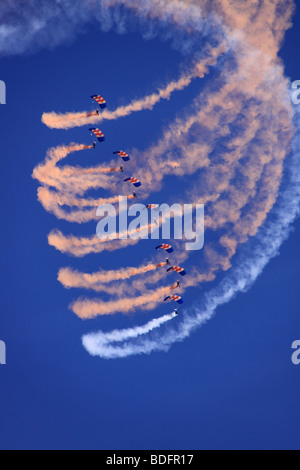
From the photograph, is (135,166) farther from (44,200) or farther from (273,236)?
(273,236)

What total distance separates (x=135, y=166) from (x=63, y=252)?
517cm

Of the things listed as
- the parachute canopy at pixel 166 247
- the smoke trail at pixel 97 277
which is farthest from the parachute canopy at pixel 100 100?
the smoke trail at pixel 97 277

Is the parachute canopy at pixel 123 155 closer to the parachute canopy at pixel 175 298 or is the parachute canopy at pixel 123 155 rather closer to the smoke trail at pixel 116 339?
the parachute canopy at pixel 175 298

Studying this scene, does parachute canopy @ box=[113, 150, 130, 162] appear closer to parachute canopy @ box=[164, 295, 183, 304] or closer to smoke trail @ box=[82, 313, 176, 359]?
parachute canopy @ box=[164, 295, 183, 304]

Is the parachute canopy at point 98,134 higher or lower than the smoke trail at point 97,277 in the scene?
higher

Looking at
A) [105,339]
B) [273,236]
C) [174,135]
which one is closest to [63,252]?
[105,339]

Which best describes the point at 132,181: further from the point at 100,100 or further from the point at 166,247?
the point at 100,100

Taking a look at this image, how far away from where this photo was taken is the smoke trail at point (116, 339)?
38969 mm
